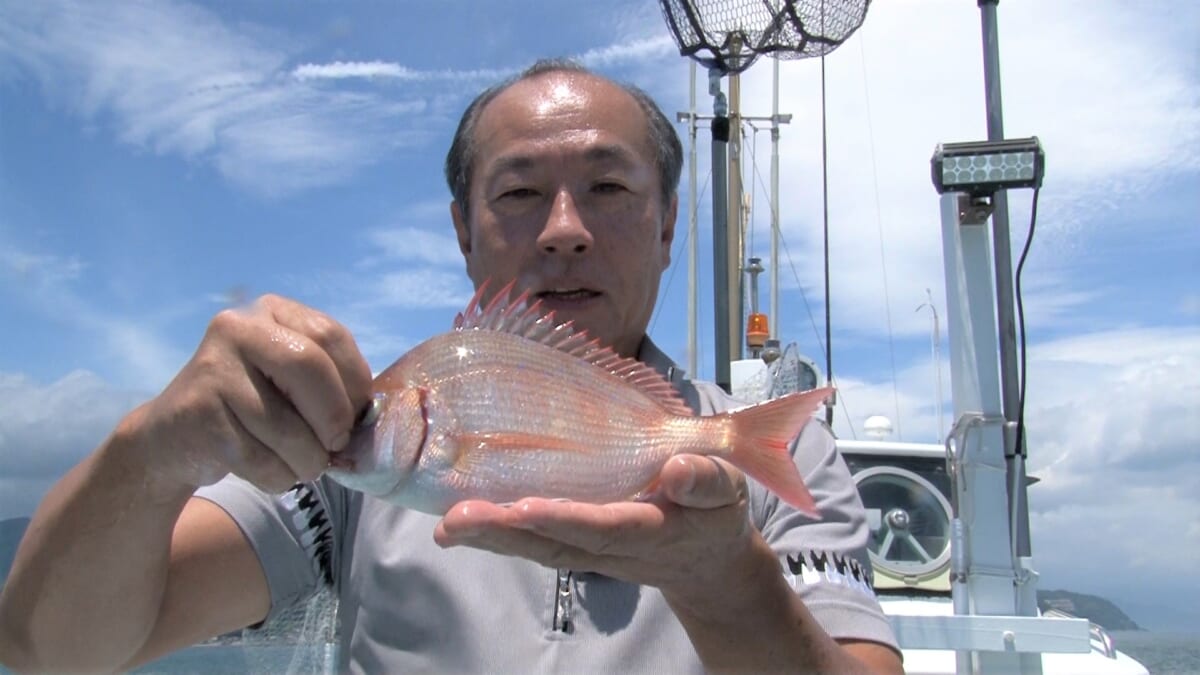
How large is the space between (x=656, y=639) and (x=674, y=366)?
2.83 feet

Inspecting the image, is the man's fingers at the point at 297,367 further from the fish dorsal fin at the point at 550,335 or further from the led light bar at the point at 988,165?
the led light bar at the point at 988,165

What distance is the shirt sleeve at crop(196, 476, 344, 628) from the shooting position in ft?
7.22

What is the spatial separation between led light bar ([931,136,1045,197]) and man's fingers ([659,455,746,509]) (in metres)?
2.58

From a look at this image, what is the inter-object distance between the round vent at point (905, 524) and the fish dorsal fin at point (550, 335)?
4.36 meters

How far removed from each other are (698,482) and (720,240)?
449 cm

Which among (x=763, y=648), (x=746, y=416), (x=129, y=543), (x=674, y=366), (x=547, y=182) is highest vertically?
(x=547, y=182)

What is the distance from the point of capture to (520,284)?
7.77 ft

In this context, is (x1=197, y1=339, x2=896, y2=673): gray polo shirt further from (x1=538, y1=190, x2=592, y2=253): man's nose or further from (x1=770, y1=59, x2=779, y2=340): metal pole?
(x1=770, y1=59, x2=779, y2=340): metal pole

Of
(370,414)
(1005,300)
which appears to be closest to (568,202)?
(370,414)

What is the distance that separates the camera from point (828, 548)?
2.16 metres

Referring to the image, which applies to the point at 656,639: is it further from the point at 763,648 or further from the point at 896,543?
the point at 896,543

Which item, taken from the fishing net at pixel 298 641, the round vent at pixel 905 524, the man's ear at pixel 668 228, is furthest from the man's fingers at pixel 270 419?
the round vent at pixel 905 524

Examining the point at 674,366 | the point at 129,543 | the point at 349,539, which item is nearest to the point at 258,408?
the point at 129,543

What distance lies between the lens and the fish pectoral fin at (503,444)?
1.67 m
